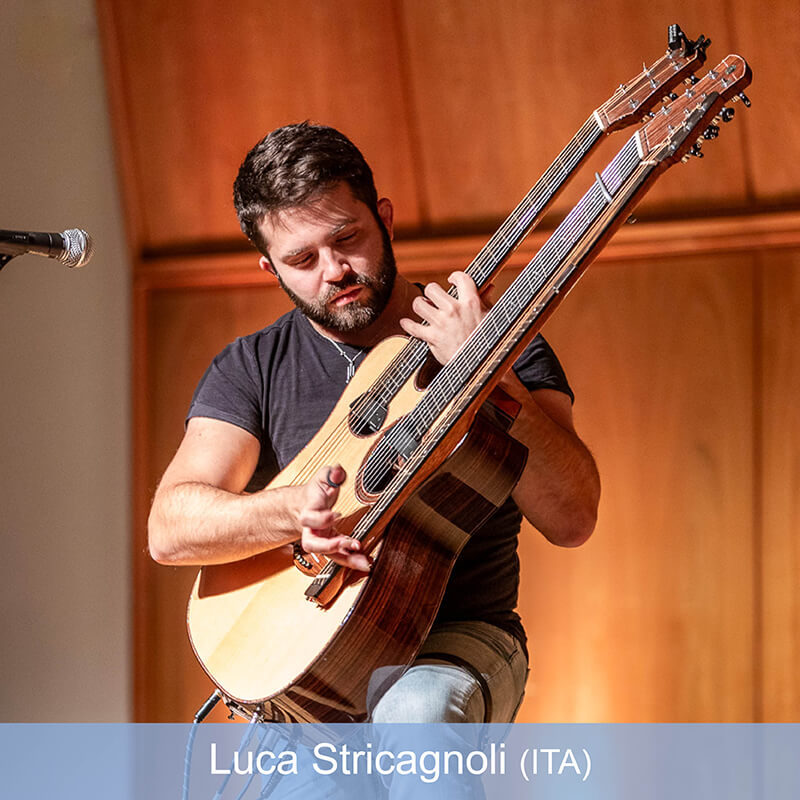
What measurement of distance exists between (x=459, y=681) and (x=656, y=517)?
119 centimetres

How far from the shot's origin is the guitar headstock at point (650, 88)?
150 centimetres

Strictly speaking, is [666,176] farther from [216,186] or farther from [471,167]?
[216,186]

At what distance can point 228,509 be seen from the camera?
159cm

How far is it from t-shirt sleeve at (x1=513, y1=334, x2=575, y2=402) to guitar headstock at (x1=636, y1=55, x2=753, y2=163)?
16.3 inches

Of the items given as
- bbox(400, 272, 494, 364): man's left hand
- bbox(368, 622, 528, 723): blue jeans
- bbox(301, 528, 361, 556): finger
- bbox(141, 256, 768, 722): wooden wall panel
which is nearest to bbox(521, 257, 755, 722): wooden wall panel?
bbox(141, 256, 768, 722): wooden wall panel

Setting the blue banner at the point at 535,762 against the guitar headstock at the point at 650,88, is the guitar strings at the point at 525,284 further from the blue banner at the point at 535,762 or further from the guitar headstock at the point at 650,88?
the blue banner at the point at 535,762

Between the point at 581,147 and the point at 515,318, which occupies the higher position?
the point at 581,147

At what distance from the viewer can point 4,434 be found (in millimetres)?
2459

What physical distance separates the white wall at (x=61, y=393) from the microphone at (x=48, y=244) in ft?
3.46

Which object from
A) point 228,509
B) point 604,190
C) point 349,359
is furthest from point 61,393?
point 604,190

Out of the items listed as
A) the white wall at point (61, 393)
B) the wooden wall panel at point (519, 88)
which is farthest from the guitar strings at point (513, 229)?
the white wall at point (61, 393)

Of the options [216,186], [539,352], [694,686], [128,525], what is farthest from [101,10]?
[694,686]

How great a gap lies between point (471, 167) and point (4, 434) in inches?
48.4

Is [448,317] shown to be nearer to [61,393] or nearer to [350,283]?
[350,283]
